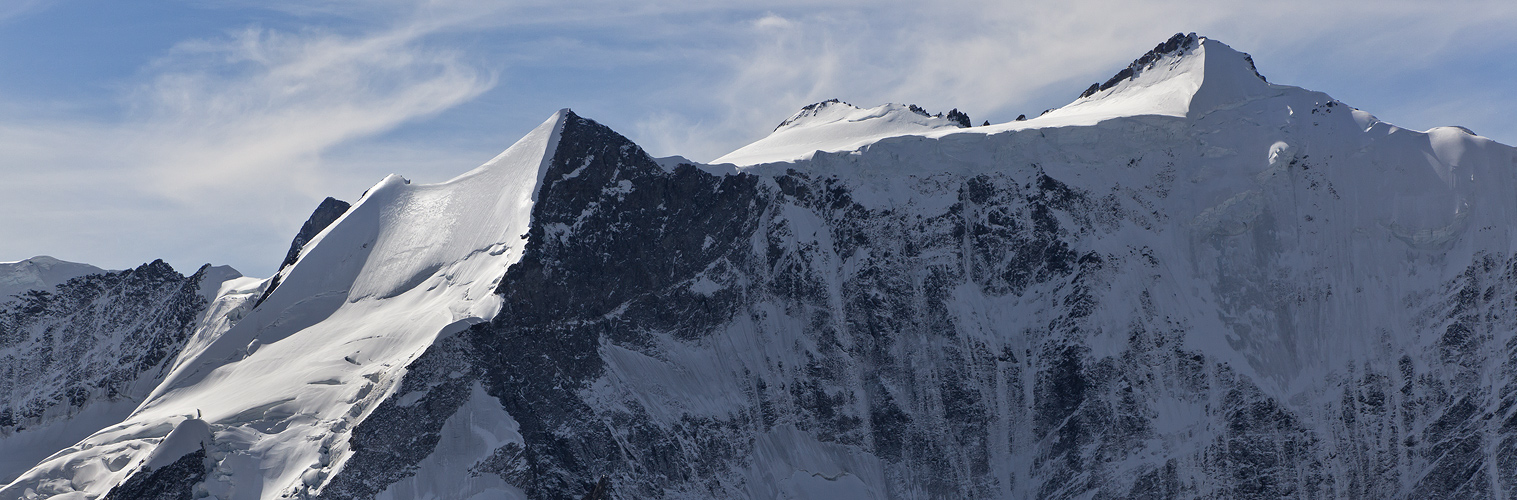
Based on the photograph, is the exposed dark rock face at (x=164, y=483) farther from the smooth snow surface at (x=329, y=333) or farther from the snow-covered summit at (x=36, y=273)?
the snow-covered summit at (x=36, y=273)

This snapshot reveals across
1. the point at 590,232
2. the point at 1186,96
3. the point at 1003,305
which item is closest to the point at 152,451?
the point at 590,232

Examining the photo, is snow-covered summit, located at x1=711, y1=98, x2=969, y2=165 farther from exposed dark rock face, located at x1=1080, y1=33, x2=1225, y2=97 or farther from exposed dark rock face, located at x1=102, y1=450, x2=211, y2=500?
exposed dark rock face, located at x1=102, y1=450, x2=211, y2=500

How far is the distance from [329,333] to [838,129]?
57.6m

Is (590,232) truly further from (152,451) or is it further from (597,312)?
(152,451)

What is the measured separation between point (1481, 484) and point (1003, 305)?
43832 mm

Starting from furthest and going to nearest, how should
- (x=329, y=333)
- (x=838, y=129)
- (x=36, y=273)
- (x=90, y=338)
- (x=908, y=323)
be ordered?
(x=838, y=129) < (x=36, y=273) < (x=90, y=338) < (x=908, y=323) < (x=329, y=333)

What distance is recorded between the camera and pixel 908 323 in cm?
13262

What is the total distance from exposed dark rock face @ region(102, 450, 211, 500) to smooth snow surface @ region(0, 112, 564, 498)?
1.74 metres

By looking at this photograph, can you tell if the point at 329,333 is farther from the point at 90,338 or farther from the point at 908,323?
the point at 908,323

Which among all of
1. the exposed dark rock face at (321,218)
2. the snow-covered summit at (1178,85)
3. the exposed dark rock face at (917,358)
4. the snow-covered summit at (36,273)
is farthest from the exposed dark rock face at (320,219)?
the snow-covered summit at (1178,85)

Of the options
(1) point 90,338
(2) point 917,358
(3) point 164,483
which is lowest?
(2) point 917,358

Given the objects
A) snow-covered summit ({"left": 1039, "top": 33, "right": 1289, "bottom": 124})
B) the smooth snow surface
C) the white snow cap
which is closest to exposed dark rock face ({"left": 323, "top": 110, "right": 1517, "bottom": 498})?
the smooth snow surface

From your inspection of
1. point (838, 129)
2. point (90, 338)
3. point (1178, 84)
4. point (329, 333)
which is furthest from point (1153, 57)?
point (90, 338)

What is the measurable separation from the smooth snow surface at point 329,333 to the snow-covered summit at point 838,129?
24711mm
